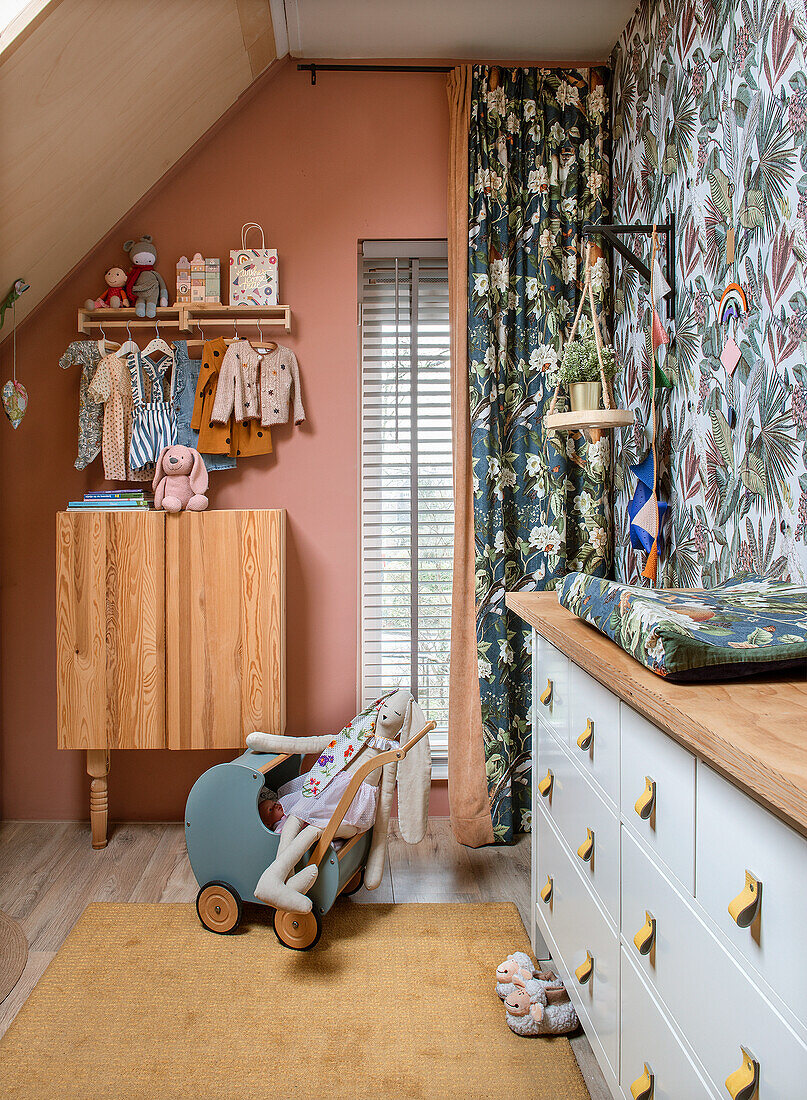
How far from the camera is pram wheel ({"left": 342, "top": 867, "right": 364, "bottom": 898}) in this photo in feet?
7.37

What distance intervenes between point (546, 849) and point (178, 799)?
5.21 ft

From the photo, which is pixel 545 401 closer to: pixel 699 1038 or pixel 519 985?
pixel 519 985

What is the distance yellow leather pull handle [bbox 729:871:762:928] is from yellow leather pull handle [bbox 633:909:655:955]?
293mm

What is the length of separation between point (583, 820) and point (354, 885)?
1.09 metres

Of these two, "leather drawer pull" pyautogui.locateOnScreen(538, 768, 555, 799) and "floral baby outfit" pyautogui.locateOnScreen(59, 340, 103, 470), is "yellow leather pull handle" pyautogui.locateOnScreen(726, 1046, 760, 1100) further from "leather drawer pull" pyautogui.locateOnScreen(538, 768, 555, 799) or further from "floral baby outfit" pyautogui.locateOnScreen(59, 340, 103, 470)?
"floral baby outfit" pyautogui.locateOnScreen(59, 340, 103, 470)

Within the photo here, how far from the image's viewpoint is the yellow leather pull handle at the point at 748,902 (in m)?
0.75

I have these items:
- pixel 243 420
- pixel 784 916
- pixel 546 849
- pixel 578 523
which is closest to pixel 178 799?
pixel 243 420

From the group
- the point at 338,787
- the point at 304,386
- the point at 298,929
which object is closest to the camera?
the point at 298,929

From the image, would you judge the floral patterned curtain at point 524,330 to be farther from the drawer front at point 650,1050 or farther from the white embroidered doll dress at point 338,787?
the drawer front at point 650,1050

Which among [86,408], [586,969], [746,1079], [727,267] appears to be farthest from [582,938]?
[86,408]

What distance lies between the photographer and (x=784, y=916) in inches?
27.8

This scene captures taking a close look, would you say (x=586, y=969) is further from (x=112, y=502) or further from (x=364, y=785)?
(x=112, y=502)

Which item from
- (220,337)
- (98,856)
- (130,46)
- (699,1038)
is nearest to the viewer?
(699,1038)

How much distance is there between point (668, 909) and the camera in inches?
39.0
